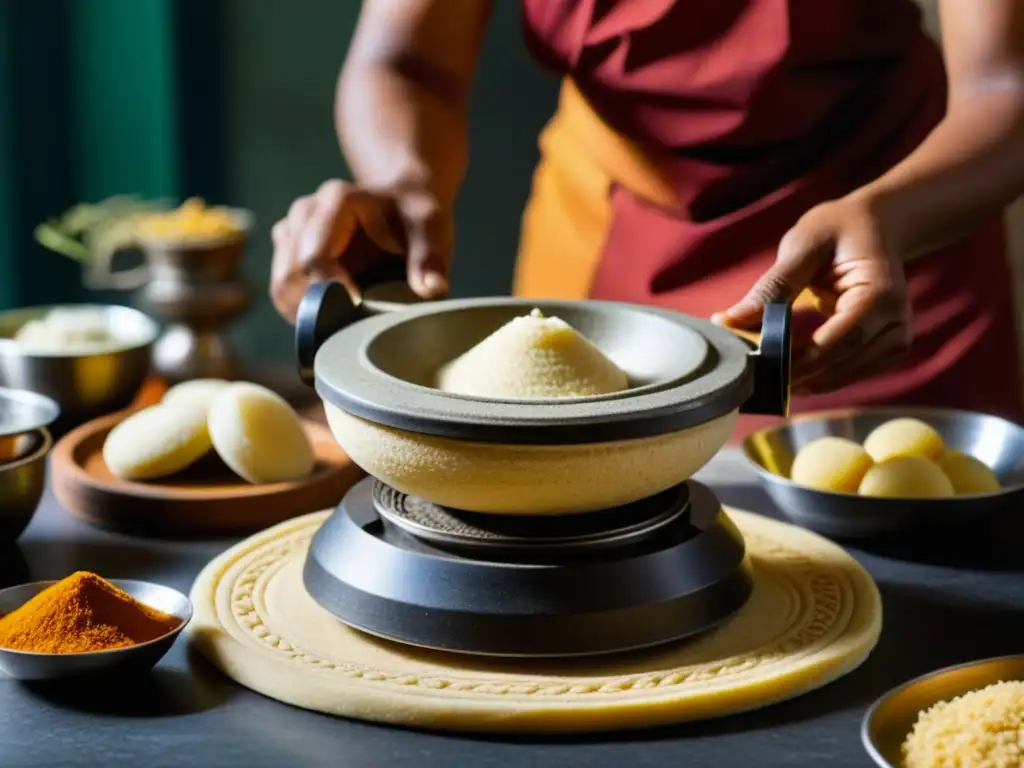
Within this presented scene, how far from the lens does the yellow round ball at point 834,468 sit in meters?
1.19

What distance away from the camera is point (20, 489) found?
44.3 inches

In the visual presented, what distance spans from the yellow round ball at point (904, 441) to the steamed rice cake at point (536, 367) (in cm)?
34

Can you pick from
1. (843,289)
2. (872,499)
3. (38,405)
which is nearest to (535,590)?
(872,499)

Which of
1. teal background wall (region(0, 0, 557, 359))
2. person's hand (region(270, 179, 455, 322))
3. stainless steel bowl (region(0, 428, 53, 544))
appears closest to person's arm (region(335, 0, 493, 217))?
person's hand (region(270, 179, 455, 322))

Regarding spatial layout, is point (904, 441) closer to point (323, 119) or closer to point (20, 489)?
point (20, 489)

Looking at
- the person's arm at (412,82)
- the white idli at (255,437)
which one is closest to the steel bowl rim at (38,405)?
the white idli at (255,437)

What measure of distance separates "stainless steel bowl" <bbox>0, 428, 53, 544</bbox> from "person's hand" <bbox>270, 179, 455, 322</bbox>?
29 cm

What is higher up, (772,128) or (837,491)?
(772,128)

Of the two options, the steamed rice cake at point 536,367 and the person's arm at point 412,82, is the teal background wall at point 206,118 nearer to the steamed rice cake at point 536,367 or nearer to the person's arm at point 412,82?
the person's arm at point 412,82

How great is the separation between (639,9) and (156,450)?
76 cm

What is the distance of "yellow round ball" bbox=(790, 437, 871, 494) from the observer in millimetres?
1190

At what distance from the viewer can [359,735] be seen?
2.80 ft

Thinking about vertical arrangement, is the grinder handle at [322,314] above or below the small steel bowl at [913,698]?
above

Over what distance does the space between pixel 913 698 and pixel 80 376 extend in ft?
3.49
